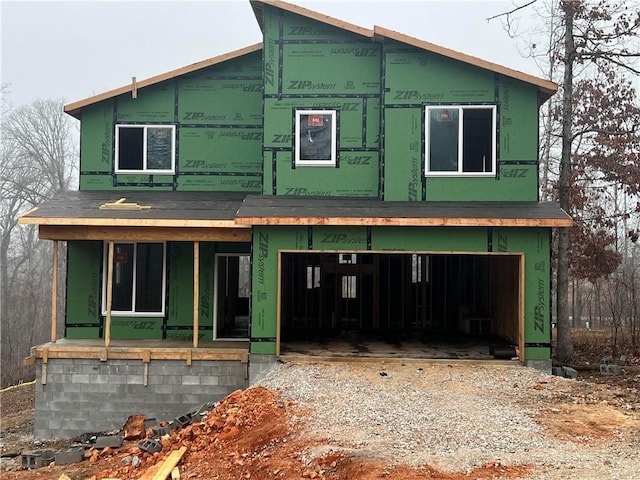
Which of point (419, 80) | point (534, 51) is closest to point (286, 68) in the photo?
point (419, 80)

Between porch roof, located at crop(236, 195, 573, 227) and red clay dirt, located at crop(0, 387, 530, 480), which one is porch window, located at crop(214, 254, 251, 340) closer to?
porch roof, located at crop(236, 195, 573, 227)

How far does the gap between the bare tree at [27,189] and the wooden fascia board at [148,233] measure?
15968 mm

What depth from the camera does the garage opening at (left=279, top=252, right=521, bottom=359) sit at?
508 inches

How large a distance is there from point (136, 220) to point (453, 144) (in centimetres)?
628

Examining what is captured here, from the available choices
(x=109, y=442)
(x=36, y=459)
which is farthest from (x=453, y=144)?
(x=36, y=459)

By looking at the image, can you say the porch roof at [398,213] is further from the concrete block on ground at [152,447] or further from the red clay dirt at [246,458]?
the concrete block on ground at [152,447]

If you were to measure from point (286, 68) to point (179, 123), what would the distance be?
301cm

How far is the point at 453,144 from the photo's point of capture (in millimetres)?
10484

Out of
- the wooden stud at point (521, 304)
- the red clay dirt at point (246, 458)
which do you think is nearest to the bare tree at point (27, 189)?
the red clay dirt at point (246, 458)

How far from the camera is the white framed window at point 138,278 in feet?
37.8

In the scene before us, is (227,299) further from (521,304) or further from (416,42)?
(416,42)

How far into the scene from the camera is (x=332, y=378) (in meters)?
8.72

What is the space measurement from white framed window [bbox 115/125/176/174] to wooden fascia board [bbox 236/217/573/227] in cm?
374

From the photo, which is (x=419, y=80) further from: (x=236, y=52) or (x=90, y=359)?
(x=90, y=359)
